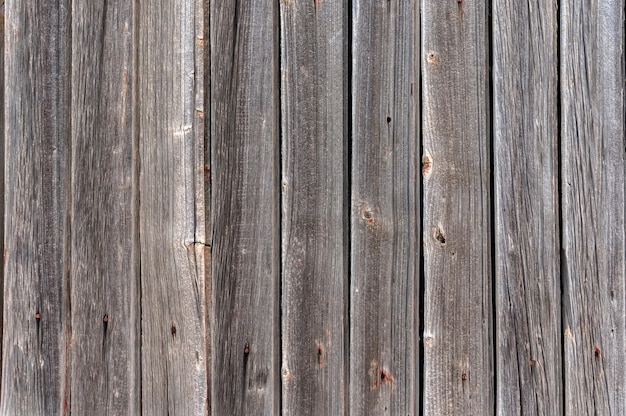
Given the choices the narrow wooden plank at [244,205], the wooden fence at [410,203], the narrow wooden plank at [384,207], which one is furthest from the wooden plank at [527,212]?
the narrow wooden plank at [244,205]

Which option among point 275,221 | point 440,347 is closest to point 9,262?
point 275,221

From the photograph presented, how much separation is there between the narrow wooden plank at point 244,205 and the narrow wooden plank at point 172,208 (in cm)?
4

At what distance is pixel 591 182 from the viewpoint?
4.32ft

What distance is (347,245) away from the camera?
133cm

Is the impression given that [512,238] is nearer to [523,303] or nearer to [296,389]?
[523,303]

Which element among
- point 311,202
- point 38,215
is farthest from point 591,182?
point 38,215

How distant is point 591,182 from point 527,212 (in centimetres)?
19

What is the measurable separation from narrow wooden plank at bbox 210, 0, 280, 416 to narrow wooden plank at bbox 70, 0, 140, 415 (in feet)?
0.88

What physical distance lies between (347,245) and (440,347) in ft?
1.23

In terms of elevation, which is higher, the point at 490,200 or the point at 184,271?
the point at 490,200

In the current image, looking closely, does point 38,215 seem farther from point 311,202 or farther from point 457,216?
point 457,216

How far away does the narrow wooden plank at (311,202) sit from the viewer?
4.32 feet

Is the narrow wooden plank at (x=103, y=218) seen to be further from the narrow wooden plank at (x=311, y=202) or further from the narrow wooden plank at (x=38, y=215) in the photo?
the narrow wooden plank at (x=311, y=202)

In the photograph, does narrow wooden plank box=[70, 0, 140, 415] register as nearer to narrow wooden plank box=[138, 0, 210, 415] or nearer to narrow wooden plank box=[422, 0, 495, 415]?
narrow wooden plank box=[138, 0, 210, 415]
